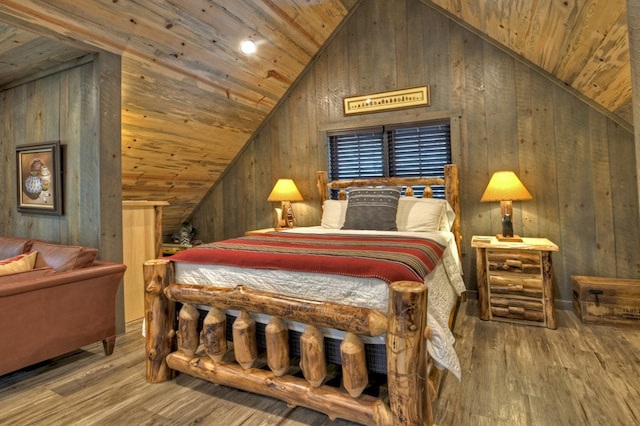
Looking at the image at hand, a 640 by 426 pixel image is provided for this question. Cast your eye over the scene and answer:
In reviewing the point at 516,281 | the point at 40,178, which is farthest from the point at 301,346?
the point at 40,178

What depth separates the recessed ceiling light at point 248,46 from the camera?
10.3 ft

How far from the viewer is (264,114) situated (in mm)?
4273

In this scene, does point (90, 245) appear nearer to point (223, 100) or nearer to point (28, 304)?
point (28, 304)

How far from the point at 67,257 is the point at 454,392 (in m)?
2.56

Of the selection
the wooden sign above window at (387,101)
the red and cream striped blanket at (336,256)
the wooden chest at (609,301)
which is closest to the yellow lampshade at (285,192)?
the wooden sign above window at (387,101)

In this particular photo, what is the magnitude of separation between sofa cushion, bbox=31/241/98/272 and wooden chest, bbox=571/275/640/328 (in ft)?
12.3

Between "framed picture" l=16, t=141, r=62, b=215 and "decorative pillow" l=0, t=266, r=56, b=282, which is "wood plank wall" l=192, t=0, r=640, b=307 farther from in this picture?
"decorative pillow" l=0, t=266, r=56, b=282

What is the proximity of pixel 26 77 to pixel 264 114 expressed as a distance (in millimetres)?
2327

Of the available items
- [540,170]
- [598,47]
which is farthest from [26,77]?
[540,170]

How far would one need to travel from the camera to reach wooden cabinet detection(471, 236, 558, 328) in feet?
8.82

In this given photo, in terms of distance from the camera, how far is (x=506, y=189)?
295 centimetres

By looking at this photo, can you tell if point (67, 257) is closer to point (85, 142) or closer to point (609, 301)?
point (85, 142)

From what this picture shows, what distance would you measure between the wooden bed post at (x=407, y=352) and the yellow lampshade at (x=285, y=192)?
106 inches

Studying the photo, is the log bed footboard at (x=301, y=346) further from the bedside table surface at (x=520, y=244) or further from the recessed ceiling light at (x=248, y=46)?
the recessed ceiling light at (x=248, y=46)
